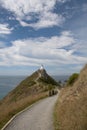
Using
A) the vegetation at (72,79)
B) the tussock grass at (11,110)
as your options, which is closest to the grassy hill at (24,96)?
the tussock grass at (11,110)

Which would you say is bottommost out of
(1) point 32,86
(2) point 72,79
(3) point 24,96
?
(3) point 24,96

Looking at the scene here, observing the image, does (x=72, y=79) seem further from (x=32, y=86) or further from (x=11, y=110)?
(x=32, y=86)

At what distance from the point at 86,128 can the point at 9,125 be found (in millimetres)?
5793

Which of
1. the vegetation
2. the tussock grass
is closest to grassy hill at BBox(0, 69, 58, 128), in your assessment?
the tussock grass

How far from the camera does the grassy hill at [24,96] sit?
77.3 ft

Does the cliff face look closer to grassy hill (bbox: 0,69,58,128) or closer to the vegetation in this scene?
grassy hill (bbox: 0,69,58,128)

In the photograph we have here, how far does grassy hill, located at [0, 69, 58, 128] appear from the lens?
23.6 meters

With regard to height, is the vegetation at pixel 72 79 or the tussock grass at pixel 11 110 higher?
the vegetation at pixel 72 79

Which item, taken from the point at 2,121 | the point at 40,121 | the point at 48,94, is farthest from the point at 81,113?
the point at 48,94

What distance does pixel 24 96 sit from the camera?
51.1 meters

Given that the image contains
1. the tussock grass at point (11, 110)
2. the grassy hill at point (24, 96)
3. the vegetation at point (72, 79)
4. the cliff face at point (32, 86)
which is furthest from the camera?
the cliff face at point (32, 86)

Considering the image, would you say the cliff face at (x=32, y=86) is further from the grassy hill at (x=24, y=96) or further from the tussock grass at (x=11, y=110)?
the tussock grass at (x=11, y=110)

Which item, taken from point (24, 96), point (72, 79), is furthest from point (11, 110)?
point (24, 96)

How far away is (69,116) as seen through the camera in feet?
51.0
